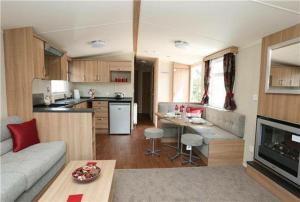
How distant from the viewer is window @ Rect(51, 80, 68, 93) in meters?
4.61

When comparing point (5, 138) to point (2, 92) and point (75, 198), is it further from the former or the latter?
point (75, 198)

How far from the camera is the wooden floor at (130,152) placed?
10.6 feet

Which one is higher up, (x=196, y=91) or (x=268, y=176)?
(x=196, y=91)

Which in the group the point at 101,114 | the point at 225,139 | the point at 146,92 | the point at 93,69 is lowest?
the point at 225,139

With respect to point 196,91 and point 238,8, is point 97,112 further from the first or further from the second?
point 238,8

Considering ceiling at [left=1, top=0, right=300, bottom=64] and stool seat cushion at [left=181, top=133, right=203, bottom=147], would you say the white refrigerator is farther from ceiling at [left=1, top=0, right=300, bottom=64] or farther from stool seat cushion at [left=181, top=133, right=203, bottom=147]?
stool seat cushion at [left=181, top=133, right=203, bottom=147]

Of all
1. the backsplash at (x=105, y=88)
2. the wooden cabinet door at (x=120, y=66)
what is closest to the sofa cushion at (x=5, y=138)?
the wooden cabinet door at (x=120, y=66)

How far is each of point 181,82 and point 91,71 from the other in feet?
10.1

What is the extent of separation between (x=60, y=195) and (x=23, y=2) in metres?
2.09

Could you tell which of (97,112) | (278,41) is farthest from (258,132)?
(97,112)

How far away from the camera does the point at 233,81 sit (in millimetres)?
3658

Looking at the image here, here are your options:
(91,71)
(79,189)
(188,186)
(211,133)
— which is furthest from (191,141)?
(91,71)

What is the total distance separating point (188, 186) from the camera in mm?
2488

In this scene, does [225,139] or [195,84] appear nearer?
[225,139]
